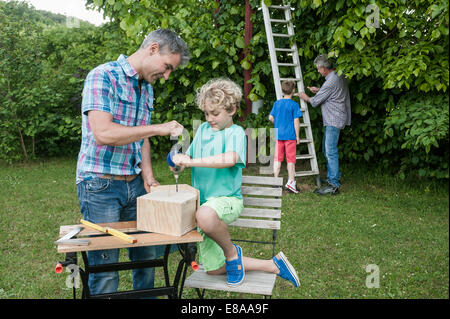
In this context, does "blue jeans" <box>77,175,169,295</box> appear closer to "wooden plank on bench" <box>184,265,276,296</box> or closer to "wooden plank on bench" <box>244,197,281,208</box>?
"wooden plank on bench" <box>184,265,276,296</box>

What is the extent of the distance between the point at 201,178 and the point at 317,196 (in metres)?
3.79

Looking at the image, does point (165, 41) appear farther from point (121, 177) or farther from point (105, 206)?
point (105, 206)

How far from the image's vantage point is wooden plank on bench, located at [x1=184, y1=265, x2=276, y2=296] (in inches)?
97.0

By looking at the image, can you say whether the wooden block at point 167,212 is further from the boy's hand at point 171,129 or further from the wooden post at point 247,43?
the wooden post at point 247,43

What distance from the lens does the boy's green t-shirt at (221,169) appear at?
2.53 m

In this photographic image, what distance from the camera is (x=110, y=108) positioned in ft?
7.16

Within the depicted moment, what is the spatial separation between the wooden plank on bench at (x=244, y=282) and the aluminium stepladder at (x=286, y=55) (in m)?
3.86

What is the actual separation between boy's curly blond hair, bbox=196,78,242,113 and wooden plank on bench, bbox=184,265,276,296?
1070 millimetres

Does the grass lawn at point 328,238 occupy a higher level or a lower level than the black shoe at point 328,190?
lower

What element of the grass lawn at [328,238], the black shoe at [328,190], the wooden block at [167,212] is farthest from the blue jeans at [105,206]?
Answer: the black shoe at [328,190]

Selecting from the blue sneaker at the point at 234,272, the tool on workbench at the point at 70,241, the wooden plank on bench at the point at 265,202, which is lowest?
the blue sneaker at the point at 234,272

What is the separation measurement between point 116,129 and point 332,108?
15.3 feet

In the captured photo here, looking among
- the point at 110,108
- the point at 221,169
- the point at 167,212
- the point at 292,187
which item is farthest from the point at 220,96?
the point at 292,187

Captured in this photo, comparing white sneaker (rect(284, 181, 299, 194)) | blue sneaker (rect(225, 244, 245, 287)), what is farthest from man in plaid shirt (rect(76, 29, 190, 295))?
white sneaker (rect(284, 181, 299, 194))
